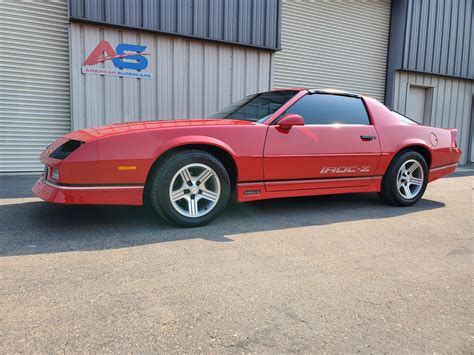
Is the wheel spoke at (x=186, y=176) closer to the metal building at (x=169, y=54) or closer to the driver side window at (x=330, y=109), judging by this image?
the driver side window at (x=330, y=109)

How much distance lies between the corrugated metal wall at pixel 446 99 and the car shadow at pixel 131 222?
23.8 feet

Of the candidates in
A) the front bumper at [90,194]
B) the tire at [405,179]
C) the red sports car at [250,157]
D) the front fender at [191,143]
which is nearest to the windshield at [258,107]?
the red sports car at [250,157]

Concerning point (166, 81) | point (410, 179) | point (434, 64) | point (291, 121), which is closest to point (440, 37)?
point (434, 64)

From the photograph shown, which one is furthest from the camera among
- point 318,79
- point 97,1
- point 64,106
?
point 318,79

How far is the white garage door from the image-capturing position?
965 cm

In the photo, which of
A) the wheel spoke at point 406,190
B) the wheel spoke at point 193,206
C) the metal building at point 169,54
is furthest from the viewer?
the metal building at point 169,54

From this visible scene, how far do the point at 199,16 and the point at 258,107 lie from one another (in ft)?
14.9

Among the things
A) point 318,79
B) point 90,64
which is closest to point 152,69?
point 90,64

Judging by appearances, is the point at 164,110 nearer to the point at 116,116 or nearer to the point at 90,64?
the point at 116,116

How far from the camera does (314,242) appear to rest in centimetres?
325

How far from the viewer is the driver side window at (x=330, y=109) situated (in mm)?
4152

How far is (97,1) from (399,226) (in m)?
6.34

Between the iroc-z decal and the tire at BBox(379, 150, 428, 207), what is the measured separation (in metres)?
0.40

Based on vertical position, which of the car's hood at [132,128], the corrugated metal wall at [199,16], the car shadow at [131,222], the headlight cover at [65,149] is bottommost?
the car shadow at [131,222]
